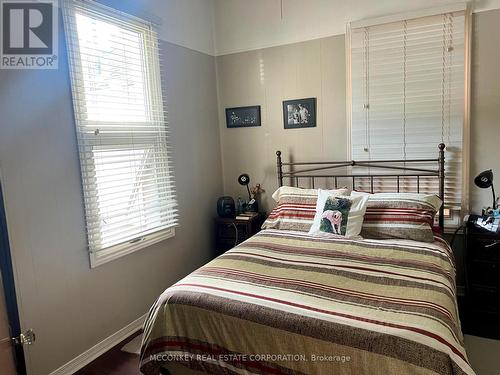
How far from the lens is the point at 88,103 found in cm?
228

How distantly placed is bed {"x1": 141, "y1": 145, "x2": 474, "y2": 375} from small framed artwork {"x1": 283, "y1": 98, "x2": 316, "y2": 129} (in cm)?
147

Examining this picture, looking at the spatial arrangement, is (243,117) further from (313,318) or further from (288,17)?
(313,318)

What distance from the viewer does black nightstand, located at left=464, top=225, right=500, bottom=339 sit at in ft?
7.99

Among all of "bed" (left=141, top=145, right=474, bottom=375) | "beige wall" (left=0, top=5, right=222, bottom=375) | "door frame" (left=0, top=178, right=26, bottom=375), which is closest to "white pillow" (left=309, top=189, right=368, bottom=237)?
"bed" (left=141, top=145, right=474, bottom=375)

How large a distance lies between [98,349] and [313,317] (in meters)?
1.66

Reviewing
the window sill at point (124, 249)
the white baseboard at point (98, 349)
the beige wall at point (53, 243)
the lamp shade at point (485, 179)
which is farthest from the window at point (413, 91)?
the white baseboard at point (98, 349)

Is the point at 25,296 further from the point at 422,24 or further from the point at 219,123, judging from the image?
the point at 422,24

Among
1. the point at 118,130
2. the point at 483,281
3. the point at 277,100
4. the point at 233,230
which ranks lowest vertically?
the point at 483,281

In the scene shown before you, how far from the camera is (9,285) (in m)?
1.60

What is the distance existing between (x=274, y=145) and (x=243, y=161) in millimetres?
385

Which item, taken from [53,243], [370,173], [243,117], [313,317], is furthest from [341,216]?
[53,243]

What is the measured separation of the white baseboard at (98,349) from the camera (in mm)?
2156

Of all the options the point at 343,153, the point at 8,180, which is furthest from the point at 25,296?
the point at 343,153

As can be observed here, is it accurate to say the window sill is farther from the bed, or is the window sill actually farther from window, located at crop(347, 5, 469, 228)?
window, located at crop(347, 5, 469, 228)
